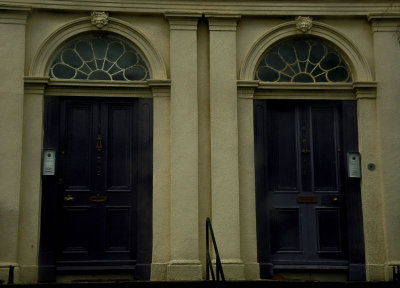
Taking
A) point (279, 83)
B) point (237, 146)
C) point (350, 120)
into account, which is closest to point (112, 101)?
point (237, 146)

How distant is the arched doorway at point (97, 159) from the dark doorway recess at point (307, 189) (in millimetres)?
1964

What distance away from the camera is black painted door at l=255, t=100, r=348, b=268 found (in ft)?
32.7

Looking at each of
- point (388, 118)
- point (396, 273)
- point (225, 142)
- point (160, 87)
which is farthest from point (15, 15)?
point (396, 273)

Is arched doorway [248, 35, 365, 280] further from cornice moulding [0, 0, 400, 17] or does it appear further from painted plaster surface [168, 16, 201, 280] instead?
painted plaster surface [168, 16, 201, 280]

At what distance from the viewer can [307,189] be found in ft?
33.2

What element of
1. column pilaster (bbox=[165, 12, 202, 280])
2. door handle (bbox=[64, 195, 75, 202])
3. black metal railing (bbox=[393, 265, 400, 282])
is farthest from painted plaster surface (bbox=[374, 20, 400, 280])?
door handle (bbox=[64, 195, 75, 202])

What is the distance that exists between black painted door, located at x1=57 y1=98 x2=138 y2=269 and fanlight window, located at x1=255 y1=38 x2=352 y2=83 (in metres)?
2.45

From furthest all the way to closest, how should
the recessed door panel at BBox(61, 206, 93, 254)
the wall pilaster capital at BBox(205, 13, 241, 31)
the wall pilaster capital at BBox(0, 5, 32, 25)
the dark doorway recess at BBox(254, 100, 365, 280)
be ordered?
1. the wall pilaster capital at BBox(205, 13, 241, 31)
2. the dark doorway recess at BBox(254, 100, 365, 280)
3. the wall pilaster capital at BBox(0, 5, 32, 25)
4. the recessed door panel at BBox(61, 206, 93, 254)

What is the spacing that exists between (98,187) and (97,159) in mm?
469

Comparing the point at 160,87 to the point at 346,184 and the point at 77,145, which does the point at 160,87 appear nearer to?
the point at 77,145

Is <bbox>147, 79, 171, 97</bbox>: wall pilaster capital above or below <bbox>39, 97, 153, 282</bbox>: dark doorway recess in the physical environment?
above

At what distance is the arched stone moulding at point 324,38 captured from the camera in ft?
33.5

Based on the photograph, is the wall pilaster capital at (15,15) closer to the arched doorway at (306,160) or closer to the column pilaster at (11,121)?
the column pilaster at (11,121)

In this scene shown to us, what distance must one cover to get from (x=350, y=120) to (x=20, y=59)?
564 cm
